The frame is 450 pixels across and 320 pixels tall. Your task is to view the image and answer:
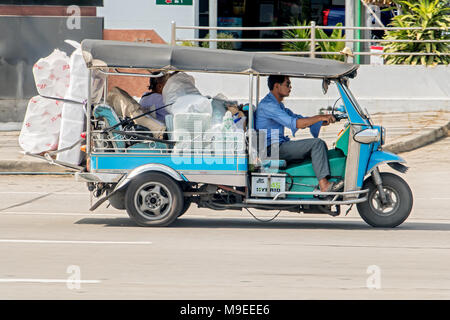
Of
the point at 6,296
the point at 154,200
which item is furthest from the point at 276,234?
the point at 6,296

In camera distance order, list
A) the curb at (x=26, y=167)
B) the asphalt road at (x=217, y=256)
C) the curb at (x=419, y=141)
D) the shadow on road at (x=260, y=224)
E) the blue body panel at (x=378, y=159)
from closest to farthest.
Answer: the asphalt road at (x=217, y=256) < the blue body panel at (x=378, y=159) < the shadow on road at (x=260, y=224) < the curb at (x=26, y=167) < the curb at (x=419, y=141)

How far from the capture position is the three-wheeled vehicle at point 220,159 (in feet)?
29.8

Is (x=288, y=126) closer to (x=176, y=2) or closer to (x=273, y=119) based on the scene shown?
(x=273, y=119)

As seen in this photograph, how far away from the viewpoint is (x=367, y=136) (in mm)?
9188

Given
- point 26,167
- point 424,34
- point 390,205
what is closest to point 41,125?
point 390,205

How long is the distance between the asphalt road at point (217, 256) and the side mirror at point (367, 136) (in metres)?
1.02

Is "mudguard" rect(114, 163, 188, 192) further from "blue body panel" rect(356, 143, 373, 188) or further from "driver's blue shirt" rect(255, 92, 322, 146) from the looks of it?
"blue body panel" rect(356, 143, 373, 188)

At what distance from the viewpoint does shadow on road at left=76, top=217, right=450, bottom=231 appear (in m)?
9.70

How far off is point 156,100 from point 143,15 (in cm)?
1163

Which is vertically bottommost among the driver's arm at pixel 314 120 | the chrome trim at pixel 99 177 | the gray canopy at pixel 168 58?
the chrome trim at pixel 99 177

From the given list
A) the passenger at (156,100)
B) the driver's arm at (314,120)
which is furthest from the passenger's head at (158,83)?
the driver's arm at (314,120)

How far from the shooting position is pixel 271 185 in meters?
9.25

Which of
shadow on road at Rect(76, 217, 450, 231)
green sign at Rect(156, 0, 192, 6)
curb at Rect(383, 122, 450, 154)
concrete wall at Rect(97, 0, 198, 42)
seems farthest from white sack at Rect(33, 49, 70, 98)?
green sign at Rect(156, 0, 192, 6)

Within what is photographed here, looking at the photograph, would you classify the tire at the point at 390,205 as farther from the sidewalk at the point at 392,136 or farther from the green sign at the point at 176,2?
the green sign at the point at 176,2
